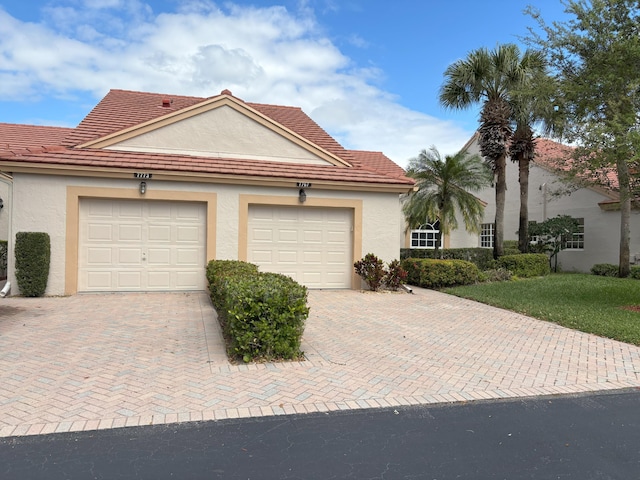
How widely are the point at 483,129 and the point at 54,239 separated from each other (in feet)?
51.2

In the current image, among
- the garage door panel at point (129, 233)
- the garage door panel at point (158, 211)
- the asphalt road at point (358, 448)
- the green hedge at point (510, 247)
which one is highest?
the garage door panel at point (158, 211)

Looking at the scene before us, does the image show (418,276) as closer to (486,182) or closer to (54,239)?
(486,182)

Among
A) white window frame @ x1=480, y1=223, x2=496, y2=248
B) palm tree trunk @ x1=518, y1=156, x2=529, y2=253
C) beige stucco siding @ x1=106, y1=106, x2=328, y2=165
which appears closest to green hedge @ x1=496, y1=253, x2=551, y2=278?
palm tree trunk @ x1=518, y1=156, x2=529, y2=253

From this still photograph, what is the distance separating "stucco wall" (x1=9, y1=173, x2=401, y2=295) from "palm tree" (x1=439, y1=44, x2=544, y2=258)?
7.50 m

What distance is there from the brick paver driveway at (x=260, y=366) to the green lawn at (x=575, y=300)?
77cm

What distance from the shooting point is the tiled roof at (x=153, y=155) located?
10906mm

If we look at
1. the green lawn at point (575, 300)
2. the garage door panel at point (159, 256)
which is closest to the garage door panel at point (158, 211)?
the garage door panel at point (159, 256)

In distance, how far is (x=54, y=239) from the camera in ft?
35.2

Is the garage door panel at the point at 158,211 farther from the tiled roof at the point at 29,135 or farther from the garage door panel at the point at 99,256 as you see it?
the tiled roof at the point at 29,135

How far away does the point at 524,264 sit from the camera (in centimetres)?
1730

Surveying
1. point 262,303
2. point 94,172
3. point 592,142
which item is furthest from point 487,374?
point 94,172

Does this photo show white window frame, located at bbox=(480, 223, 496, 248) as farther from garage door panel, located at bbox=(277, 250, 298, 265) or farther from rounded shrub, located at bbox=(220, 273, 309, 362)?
rounded shrub, located at bbox=(220, 273, 309, 362)

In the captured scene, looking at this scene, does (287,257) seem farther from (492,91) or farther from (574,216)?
(574,216)

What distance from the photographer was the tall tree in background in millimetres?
9570
